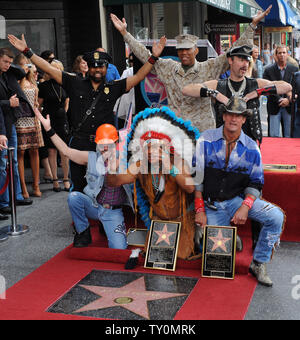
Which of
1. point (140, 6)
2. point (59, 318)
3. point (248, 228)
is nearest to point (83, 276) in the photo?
point (59, 318)

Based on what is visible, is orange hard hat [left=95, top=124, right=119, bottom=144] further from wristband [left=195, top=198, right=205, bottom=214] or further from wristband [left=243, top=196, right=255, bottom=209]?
wristband [left=243, top=196, right=255, bottom=209]

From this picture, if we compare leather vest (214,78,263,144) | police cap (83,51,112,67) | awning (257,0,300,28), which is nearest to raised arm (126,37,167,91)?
police cap (83,51,112,67)

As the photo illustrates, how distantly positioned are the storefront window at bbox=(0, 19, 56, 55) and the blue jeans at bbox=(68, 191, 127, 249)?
4692mm

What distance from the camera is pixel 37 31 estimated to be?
8.95m

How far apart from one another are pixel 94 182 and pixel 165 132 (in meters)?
0.95

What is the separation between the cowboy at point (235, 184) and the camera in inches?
169

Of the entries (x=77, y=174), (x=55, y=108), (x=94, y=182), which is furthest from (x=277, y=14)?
(x=94, y=182)

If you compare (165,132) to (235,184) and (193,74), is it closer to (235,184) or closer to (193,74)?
(235,184)

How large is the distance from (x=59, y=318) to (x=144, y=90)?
332cm

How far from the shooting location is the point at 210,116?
546 centimetres

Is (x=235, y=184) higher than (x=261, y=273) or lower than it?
higher

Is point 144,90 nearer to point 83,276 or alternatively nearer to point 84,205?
point 84,205

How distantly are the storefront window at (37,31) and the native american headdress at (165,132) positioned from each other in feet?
16.1

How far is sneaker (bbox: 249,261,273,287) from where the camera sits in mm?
4234
